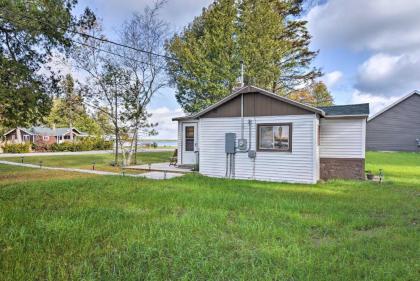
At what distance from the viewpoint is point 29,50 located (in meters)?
10.1

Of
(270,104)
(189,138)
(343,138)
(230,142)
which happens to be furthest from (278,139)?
(189,138)

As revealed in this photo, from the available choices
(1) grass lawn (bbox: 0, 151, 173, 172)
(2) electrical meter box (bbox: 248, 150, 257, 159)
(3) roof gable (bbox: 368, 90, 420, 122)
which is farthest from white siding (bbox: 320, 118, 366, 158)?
(3) roof gable (bbox: 368, 90, 420, 122)

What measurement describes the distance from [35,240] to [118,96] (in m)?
12.1

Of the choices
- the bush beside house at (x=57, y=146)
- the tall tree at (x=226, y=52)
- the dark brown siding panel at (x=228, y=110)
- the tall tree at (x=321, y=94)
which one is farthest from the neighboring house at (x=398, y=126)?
the bush beside house at (x=57, y=146)

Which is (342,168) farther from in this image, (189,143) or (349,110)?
(189,143)

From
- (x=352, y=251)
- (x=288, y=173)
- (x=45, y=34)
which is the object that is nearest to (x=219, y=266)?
(x=352, y=251)

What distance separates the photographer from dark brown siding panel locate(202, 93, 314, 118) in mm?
9891

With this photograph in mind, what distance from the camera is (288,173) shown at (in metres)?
9.95

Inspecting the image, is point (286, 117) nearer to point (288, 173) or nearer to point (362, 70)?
point (288, 173)

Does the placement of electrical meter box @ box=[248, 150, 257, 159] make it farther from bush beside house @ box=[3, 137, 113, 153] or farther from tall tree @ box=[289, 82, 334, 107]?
bush beside house @ box=[3, 137, 113, 153]

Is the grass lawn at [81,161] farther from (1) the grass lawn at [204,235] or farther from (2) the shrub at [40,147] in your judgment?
(2) the shrub at [40,147]

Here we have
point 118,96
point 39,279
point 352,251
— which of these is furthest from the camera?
point 118,96

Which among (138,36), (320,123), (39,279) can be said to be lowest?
(39,279)

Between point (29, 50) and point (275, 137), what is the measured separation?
9.03 meters
